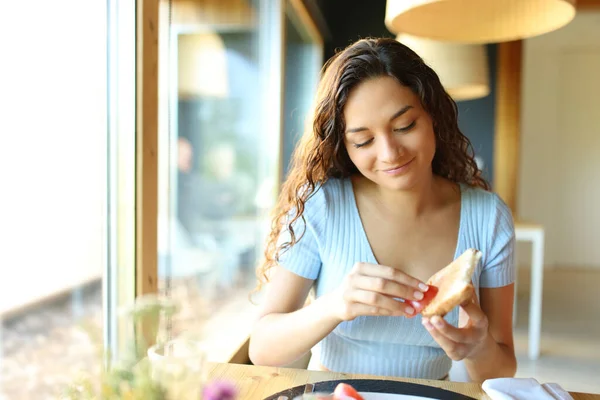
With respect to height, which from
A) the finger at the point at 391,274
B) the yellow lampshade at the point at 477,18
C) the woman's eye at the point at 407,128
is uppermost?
the yellow lampshade at the point at 477,18

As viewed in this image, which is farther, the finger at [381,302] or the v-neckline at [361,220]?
the v-neckline at [361,220]

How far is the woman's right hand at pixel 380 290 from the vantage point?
3.19 feet

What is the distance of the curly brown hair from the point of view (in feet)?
4.21

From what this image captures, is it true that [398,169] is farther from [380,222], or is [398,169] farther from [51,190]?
[51,190]

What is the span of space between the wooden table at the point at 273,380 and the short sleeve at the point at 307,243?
1.16 ft

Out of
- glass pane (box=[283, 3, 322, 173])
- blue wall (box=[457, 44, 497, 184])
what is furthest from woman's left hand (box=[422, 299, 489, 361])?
blue wall (box=[457, 44, 497, 184])

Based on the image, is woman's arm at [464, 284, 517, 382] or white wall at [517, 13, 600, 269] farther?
white wall at [517, 13, 600, 269]

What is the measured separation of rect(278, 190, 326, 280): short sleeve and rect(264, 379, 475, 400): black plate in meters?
0.44

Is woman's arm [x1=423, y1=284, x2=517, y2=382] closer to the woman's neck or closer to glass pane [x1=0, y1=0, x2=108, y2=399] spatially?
the woman's neck

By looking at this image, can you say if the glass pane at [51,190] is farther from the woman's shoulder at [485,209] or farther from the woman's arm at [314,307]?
the woman's shoulder at [485,209]

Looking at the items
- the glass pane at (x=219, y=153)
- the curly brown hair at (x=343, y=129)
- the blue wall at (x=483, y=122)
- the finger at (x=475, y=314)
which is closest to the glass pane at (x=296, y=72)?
the glass pane at (x=219, y=153)

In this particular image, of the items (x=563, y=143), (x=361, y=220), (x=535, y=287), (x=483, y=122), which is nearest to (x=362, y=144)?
(x=361, y=220)

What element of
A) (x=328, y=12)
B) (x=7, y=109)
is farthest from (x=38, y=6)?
(x=328, y=12)

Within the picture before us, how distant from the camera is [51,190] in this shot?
4.25 feet
